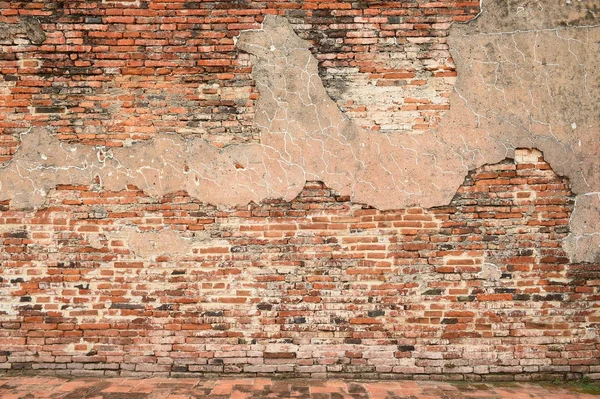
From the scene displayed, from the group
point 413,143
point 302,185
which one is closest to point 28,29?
point 302,185

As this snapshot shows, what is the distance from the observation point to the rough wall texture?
3.41m

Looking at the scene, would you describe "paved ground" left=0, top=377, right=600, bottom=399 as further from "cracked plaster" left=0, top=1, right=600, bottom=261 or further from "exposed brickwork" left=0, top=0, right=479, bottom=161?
"exposed brickwork" left=0, top=0, right=479, bottom=161

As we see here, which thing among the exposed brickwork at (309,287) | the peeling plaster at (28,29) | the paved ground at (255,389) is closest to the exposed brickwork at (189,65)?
the peeling plaster at (28,29)

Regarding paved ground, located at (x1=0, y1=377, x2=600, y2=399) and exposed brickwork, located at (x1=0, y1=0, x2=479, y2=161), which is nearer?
paved ground, located at (x1=0, y1=377, x2=600, y2=399)

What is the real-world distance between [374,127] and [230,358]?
7.97 ft

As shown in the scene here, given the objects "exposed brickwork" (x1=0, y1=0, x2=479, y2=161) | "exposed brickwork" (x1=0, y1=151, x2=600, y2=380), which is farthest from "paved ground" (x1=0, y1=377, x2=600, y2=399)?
"exposed brickwork" (x1=0, y1=0, x2=479, y2=161)

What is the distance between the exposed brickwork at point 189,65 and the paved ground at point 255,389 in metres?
2.02

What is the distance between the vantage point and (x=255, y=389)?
319 centimetres

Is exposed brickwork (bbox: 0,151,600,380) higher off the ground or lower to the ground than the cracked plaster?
lower

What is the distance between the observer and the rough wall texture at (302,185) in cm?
341

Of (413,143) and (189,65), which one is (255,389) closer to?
(413,143)

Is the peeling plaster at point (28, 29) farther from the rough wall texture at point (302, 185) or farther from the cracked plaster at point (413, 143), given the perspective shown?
the cracked plaster at point (413, 143)

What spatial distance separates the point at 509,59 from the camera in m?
3.42

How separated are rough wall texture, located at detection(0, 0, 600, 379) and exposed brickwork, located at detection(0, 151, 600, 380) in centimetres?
2
